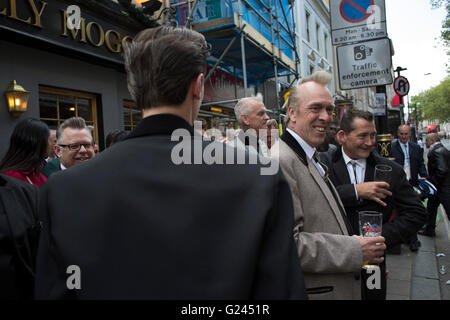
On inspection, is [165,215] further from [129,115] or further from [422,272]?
[129,115]

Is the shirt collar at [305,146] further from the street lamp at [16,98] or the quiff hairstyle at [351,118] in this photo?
the street lamp at [16,98]

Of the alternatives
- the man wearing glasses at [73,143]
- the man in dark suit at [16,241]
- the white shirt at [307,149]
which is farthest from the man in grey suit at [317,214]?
the man wearing glasses at [73,143]

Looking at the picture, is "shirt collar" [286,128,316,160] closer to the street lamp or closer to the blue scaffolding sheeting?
the street lamp

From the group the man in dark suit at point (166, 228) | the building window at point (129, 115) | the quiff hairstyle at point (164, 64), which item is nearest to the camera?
the man in dark suit at point (166, 228)

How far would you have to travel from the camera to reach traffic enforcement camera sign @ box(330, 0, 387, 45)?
5.14 metres

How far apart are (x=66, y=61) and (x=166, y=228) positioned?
238 inches

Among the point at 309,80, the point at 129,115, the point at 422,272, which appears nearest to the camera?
the point at 309,80

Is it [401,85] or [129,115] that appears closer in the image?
[129,115]

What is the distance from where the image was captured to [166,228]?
2.92 feet

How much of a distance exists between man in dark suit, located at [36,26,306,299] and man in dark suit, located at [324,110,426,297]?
1.50 m

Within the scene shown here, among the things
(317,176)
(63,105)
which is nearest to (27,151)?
(317,176)

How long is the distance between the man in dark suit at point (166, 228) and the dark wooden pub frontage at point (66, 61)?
16.1 feet

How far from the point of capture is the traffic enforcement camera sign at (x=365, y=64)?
5.04 metres

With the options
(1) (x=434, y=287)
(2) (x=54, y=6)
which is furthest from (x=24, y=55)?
(1) (x=434, y=287)
